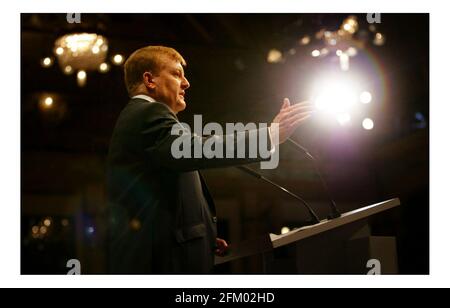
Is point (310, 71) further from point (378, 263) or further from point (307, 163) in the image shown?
point (378, 263)

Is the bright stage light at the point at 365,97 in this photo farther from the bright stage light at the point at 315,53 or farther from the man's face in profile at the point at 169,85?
the man's face in profile at the point at 169,85

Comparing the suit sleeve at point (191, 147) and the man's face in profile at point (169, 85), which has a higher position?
the man's face in profile at point (169, 85)

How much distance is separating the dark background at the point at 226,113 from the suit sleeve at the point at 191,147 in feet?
7.18

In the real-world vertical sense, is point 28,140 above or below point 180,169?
above

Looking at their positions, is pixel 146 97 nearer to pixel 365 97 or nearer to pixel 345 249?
pixel 345 249

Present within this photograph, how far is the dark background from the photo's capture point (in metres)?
4.90

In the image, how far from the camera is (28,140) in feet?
18.1

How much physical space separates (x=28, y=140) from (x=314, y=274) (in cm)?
387

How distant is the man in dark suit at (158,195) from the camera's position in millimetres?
2145

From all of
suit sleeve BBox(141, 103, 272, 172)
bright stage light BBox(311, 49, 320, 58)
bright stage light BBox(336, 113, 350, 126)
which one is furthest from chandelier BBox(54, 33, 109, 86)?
suit sleeve BBox(141, 103, 272, 172)

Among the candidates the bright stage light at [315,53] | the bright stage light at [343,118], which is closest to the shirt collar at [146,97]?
the bright stage light at [315,53]

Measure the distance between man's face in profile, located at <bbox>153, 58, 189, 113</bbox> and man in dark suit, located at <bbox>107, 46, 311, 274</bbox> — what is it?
97mm
